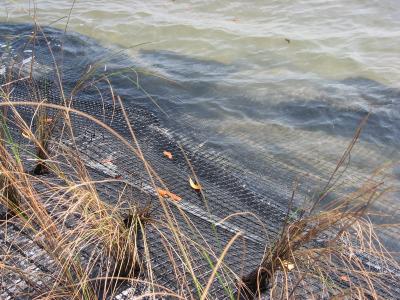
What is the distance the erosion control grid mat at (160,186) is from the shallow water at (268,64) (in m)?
0.13

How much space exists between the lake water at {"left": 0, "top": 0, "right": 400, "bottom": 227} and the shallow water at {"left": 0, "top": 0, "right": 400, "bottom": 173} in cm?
1

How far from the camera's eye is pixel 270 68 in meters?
6.39

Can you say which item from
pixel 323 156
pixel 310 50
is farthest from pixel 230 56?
pixel 323 156

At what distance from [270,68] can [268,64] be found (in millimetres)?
119

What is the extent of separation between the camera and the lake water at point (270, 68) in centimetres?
485

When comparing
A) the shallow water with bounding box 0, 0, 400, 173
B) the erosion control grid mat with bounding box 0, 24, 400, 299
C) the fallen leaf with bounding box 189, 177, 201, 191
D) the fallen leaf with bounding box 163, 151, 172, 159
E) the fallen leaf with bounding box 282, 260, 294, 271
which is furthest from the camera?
the shallow water with bounding box 0, 0, 400, 173

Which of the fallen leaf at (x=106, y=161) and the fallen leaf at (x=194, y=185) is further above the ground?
the fallen leaf at (x=106, y=161)

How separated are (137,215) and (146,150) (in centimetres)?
169

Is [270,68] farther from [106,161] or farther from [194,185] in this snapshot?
[106,161]

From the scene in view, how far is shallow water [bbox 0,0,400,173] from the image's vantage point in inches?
198

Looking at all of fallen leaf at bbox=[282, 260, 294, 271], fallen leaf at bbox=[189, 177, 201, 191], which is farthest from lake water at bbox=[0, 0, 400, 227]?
fallen leaf at bbox=[282, 260, 294, 271]

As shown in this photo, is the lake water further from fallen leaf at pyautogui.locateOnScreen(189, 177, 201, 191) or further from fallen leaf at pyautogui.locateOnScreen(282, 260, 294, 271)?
fallen leaf at pyautogui.locateOnScreen(282, 260, 294, 271)

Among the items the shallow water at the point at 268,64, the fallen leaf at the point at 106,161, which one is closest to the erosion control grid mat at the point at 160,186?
the fallen leaf at the point at 106,161

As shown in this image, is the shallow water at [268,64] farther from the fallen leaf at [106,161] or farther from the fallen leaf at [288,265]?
the fallen leaf at [288,265]
